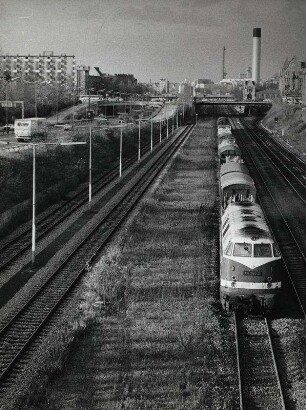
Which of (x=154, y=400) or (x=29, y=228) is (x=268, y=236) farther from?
(x=29, y=228)

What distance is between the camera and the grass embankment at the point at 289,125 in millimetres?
90175

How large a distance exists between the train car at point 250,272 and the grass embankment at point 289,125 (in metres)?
60.2

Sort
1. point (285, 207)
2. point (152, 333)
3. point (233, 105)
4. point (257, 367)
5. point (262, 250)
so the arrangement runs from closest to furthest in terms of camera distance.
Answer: point (257, 367) → point (152, 333) → point (262, 250) → point (285, 207) → point (233, 105)

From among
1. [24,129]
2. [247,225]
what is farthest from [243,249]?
[24,129]

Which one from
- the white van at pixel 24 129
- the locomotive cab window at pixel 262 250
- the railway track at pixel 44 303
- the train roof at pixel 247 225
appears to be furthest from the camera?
the white van at pixel 24 129

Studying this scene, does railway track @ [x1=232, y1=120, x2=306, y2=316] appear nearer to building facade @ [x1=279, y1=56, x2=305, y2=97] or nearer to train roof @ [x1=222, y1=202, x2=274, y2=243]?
train roof @ [x1=222, y1=202, x2=274, y2=243]

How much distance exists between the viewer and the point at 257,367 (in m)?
16.9

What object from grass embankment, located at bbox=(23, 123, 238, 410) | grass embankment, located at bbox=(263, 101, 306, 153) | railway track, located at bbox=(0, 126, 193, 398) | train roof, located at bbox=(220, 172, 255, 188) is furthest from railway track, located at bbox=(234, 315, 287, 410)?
grass embankment, located at bbox=(263, 101, 306, 153)

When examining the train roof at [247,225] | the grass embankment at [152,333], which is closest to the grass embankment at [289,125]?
the grass embankment at [152,333]

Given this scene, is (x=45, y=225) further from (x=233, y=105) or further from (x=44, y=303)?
(x=233, y=105)

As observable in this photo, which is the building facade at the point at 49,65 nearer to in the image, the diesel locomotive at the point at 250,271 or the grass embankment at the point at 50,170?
the grass embankment at the point at 50,170

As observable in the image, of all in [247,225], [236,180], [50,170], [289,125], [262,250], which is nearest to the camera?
[262,250]

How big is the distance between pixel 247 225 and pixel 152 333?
5.15 meters

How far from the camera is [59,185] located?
4797 cm
